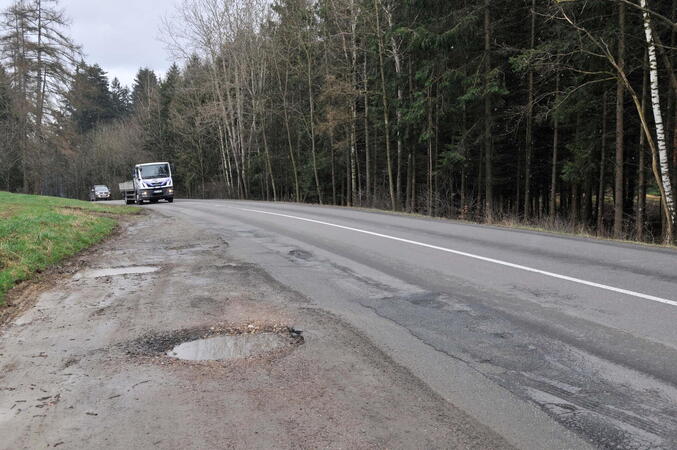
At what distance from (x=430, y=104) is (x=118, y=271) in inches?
697

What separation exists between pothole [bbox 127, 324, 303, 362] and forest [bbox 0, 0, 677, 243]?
39.1 feet

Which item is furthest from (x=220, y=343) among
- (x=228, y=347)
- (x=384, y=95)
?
(x=384, y=95)

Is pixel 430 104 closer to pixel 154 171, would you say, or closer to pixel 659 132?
pixel 659 132

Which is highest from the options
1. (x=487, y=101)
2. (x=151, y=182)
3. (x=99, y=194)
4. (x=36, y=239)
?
(x=487, y=101)

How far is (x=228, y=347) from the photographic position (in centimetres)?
461

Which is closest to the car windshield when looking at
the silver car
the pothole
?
the silver car

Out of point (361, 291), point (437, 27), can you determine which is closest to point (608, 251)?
point (361, 291)

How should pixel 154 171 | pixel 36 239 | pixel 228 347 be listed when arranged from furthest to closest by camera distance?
1. pixel 154 171
2. pixel 36 239
3. pixel 228 347

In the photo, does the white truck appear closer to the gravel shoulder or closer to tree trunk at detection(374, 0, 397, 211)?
tree trunk at detection(374, 0, 397, 211)

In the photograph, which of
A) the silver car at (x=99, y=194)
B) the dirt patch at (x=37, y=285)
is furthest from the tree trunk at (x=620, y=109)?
the silver car at (x=99, y=194)

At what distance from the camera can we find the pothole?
4422mm

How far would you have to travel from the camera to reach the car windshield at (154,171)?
104ft

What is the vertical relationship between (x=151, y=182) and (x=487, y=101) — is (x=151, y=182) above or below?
below

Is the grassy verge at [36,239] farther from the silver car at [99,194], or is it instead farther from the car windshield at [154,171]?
the silver car at [99,194]
